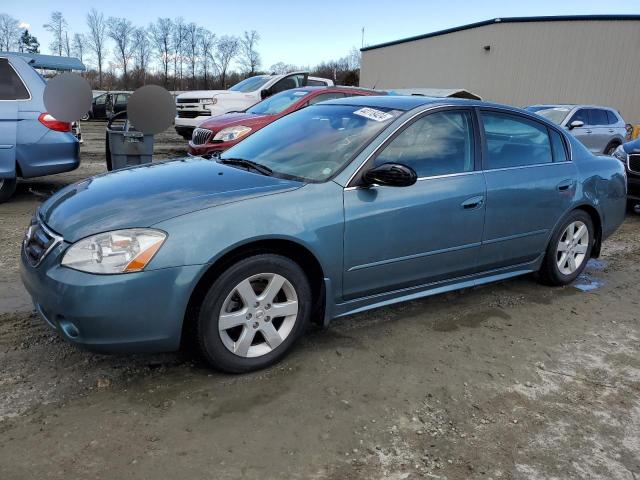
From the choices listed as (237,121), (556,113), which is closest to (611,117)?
(556,113)

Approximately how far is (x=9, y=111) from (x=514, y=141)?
19.1ft

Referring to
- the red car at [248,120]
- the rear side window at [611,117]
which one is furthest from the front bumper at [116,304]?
the rear side window at [611,117]

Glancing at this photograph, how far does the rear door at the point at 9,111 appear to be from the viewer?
21.7ft

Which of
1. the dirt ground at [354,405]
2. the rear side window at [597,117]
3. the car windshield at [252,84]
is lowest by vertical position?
the dirt ground at [354,405]

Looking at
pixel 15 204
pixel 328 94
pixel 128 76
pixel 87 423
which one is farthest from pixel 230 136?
pixel 128 76

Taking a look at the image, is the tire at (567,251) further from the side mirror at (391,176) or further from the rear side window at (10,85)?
the rear side window at (10,85)

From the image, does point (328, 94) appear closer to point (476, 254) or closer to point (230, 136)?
point (230, 136)

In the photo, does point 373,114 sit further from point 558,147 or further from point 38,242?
point 38,242

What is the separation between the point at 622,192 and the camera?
5.04 m

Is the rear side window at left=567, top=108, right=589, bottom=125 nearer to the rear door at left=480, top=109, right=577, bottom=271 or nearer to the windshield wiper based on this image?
the rear door at left=480, top=109, right=577, bottom=271

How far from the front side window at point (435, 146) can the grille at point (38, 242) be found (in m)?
1.90

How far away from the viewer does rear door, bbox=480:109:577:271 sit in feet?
13.1

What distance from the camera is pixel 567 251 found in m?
4.72

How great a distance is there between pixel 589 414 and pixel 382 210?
5.17ft
